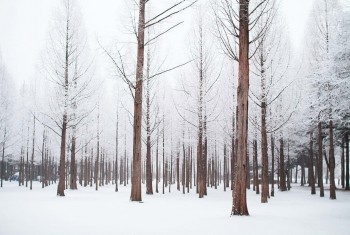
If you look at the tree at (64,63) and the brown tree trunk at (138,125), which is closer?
the brown tree trunk at (138,125)

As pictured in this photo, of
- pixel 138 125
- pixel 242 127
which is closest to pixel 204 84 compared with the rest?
pixel 138 125

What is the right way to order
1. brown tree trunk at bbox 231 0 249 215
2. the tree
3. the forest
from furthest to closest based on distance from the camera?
the tree, the forest, brown tree trunk at bbox 231 0 249 215

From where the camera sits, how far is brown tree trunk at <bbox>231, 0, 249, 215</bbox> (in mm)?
7344

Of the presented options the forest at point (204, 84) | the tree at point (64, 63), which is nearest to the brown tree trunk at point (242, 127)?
the forest at point (204, 84)

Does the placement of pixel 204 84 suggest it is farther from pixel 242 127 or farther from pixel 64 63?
pixel 242 127

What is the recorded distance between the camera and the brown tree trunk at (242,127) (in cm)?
734

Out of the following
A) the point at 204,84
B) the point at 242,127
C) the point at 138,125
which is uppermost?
the point at 204,84

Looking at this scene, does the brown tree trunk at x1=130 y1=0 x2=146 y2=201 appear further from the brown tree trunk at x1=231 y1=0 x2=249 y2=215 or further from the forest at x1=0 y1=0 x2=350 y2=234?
the brown tree trunk at x1=231 y1=0 x2=249 y2=215

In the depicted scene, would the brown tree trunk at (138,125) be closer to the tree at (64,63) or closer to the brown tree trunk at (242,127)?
the brown tree trunk at (242,127)

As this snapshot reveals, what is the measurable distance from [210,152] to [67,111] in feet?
67.5

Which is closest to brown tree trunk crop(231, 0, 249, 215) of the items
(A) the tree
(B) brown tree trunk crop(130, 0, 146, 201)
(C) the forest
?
(C) the forest

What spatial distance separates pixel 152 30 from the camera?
19875 millimetres

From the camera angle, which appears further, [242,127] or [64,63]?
[64,63]

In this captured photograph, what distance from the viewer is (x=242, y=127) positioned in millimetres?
7477
